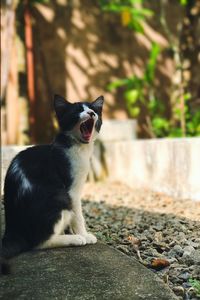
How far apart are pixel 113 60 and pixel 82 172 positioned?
4681 millimetres

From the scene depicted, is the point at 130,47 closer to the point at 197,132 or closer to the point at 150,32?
the point at 150,32

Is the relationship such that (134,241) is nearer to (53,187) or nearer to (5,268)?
(53,187)

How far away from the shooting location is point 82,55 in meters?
7.53

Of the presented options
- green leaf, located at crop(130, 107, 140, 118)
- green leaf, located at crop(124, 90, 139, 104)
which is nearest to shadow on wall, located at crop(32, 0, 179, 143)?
green leaf, located at crop(130, 107, 140, 118)

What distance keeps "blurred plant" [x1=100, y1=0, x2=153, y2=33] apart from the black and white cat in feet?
12.0

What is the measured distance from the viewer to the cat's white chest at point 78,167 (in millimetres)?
3252


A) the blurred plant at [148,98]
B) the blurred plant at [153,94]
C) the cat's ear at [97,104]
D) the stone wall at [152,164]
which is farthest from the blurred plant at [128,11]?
the cat's ear at [97,104]

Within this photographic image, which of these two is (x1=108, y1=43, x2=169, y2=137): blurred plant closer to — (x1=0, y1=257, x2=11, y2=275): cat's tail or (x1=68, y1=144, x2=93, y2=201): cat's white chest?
(x1=68, y1=144, x2=93, y2=201): cat's white chest

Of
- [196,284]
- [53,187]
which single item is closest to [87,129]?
[53,187]

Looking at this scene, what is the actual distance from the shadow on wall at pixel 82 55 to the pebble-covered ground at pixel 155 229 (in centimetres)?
202

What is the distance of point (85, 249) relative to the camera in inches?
124

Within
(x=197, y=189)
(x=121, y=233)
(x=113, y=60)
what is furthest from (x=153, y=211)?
(x=113, y=60)

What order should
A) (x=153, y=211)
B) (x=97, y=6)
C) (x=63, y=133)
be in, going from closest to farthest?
(x=63, y=133), (x=153, y=211), (x=97, y=6)

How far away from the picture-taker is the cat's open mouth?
3.33m
